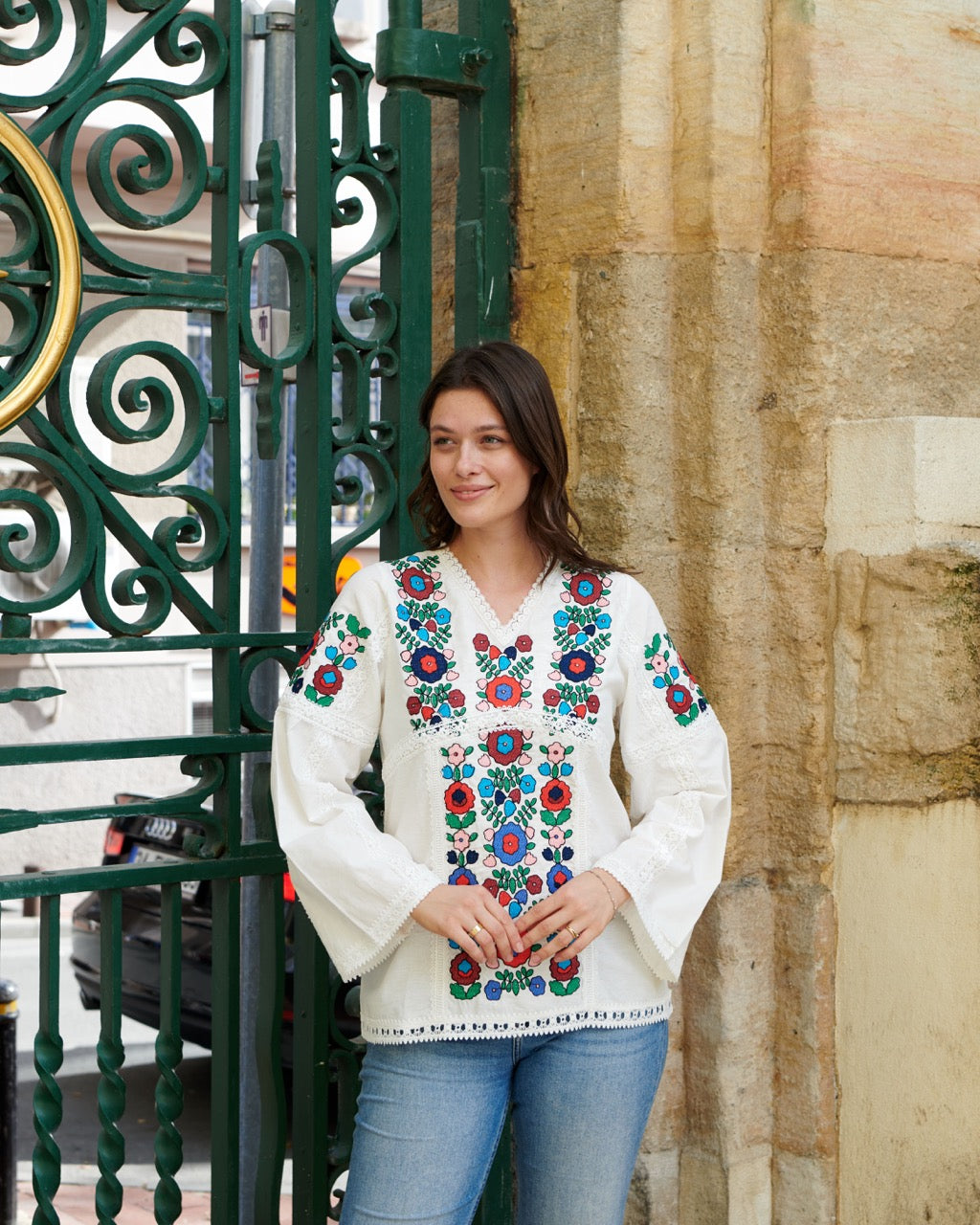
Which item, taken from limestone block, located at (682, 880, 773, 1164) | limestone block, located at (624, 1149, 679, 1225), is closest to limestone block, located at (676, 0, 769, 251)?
limestone block, located at (682, 880, 773, 1164)

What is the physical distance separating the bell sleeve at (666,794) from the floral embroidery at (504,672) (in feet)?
0.51

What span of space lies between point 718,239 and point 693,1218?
1689 mm

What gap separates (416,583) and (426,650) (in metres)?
0.11

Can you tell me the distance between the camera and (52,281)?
2473mm

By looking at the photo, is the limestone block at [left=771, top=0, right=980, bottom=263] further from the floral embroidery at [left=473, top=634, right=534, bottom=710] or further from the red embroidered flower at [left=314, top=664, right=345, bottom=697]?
the red embroidered flower at [left=314, top=664, right=345, bottom=697]

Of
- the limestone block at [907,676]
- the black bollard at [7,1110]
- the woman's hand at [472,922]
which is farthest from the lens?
the black bollard at [7,1110]

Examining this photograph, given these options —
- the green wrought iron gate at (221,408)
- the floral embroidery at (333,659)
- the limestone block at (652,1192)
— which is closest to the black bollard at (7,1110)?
the green wrought iron gate at (221,408)

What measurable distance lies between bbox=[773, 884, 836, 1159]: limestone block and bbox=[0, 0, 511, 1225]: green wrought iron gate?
0.56 meters

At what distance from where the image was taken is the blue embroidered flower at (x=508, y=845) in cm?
218

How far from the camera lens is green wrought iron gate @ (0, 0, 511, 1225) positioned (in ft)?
8.13

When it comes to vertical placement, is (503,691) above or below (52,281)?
below

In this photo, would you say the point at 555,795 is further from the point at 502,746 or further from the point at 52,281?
the point at 52,281

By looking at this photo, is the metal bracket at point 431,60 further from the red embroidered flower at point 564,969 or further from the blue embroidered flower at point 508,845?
the red embroidered flower at point 564,969

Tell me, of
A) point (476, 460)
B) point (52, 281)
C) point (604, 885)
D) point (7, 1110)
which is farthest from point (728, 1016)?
point (7, 1110)
